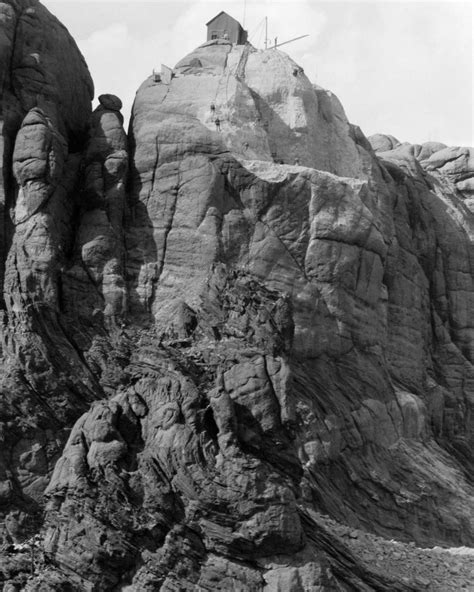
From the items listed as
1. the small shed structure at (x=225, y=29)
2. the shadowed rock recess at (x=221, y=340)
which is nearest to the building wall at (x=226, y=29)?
the small shed structure at (x=225, y=29)

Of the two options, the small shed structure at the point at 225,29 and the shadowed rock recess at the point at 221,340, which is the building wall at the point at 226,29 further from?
the shadowed rock recess at the point at 221,340

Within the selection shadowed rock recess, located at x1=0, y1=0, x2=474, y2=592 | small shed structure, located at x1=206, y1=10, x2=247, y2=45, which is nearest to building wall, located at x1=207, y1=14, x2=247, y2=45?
small shed structure, located at x1=206, y1=10, x2=247, y2=45

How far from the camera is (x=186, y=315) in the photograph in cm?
7206

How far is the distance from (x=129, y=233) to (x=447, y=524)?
19.2 meters

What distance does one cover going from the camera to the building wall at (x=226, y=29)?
87.1 metres

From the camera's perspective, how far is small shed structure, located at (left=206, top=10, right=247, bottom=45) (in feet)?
286

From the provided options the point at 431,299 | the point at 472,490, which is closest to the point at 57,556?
the point at 472,490

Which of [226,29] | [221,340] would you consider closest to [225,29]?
[226,29]

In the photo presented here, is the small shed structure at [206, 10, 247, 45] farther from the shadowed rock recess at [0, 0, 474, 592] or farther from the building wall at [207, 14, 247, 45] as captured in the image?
the shadowed rock recess at [0, 0, 474, 592]

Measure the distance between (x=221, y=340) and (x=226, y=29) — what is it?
23638 mm

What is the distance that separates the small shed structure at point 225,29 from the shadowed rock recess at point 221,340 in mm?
1765

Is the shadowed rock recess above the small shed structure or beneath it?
beneath

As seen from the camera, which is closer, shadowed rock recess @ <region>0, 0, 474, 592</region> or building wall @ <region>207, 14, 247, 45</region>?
shadowed rock recess @ <region>0, 0, 474, 592</region>

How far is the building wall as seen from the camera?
8712 centimetres
